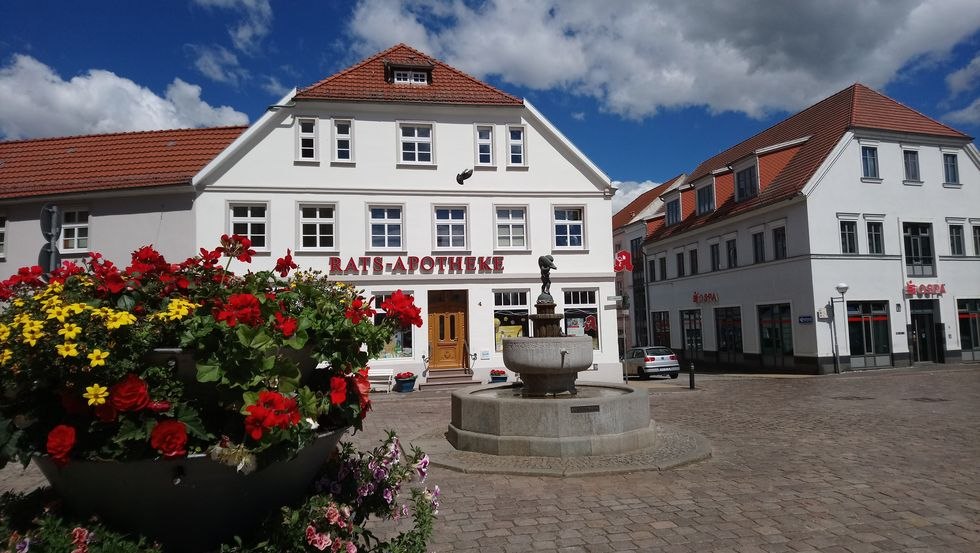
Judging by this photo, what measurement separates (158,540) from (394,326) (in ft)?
4.69

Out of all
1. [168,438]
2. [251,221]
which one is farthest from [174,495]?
[251,221]

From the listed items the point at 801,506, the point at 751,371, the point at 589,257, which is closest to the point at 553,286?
the point at 589,257

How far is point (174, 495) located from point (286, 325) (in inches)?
33.7

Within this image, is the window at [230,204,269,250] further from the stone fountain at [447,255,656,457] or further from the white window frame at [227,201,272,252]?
the stone fountain at [447,255,656,457]

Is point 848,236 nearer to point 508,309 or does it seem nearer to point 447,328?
point 508,309

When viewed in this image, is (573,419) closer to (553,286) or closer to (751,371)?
(553,286)

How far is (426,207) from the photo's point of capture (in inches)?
852

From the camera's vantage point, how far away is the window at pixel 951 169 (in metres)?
28.4

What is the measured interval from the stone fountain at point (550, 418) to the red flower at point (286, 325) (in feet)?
21.5

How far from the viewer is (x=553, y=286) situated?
21.9 metres

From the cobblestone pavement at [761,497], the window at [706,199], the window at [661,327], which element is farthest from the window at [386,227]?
the window at [661,327]

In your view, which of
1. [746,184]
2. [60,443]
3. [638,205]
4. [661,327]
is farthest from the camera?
[638,205]

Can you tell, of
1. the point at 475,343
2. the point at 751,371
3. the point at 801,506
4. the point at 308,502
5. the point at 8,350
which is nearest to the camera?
the point at 8,350

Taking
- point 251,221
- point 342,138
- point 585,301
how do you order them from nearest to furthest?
point 251,221 < point 342,138 < point 585,301
